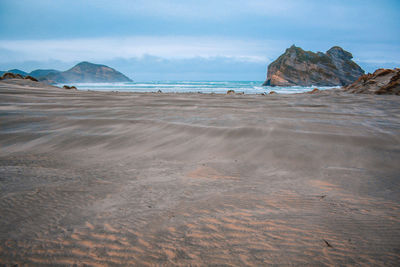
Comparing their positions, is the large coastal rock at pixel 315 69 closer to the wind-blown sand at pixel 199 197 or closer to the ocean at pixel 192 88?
the ocean at pixel 192 88

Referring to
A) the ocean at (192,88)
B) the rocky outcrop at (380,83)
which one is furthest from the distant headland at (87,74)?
the rocky outcrop at (380,83)

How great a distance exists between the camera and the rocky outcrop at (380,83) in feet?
30.1

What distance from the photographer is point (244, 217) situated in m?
1.21

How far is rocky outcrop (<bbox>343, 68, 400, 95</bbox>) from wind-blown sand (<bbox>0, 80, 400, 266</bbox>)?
318 inches

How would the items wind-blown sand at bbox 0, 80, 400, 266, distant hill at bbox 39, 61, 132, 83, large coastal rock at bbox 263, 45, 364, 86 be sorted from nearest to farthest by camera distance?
wind-blown sand at bbox 0, 80, 400, 266
large coastal rock at bbox 263, 45, 364, 86
distant hill at bbox 39, 61, 132, 83

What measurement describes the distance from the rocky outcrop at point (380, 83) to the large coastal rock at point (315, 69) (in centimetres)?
3238

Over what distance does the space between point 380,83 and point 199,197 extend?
38.3 ft

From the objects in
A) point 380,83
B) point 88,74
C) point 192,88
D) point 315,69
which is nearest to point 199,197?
Result: point 380,83

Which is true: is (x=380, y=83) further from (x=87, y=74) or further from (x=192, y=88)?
(x=87, y=74)

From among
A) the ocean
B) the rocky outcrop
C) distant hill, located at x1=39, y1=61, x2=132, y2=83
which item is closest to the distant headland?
distant hill, located at x1=39, y1=61, x2=132, y2=83

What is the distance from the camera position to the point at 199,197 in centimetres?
144

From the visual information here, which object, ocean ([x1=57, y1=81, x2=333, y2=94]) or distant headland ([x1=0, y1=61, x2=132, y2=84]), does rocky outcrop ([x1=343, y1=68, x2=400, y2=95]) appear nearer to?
ocean ([x1=57, y1=81, x2=333, y2=94])

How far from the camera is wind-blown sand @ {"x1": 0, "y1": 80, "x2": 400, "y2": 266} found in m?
0.96

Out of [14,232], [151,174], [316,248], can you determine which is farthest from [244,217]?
[14,232]
